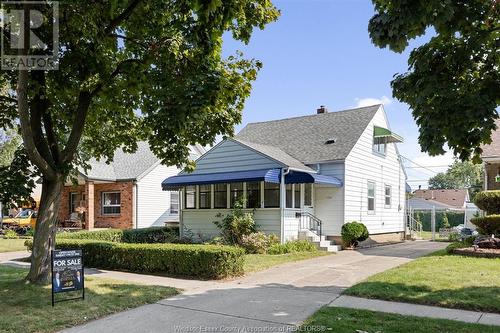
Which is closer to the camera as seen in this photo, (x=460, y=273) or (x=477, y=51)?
(x=477, y=51)

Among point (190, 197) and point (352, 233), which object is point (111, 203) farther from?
point (352, 233)

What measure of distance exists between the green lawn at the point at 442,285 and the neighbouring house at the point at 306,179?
21.9ft

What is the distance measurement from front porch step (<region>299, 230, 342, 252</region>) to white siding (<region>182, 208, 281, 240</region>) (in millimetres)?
1357

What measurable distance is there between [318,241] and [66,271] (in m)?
11.7

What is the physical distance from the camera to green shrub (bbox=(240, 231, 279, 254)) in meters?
16.2

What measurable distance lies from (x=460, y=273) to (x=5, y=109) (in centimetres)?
1167

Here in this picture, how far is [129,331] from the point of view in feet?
21.6

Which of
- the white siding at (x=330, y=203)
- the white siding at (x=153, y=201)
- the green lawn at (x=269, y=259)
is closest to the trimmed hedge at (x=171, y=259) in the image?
the green lawn at (x=269, y=259)

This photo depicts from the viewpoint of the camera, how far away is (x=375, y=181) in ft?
74.5

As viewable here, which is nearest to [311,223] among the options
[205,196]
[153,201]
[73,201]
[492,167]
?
[205,196]

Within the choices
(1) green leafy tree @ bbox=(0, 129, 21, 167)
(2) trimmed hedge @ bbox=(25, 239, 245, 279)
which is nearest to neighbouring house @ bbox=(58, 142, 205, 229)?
(1) green leafy tree @ bbox=(0, 129, 21, 167)

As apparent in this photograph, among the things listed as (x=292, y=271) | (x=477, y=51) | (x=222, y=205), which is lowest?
(x=292, y=271)

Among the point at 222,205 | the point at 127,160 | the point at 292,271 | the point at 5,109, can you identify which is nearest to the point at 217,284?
the point at 292,271

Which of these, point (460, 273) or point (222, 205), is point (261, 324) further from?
point (222, 205)
